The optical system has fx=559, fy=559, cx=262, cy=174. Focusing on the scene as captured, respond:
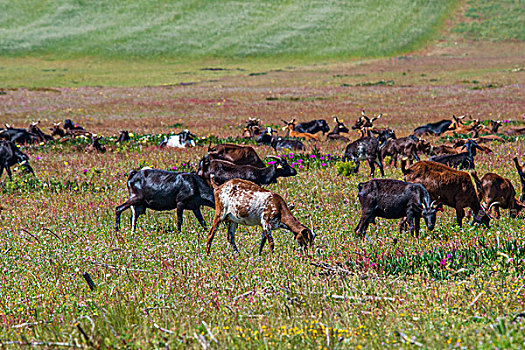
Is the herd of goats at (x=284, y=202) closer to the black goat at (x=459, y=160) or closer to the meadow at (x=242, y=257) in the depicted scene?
the black goat at (x=459, y=160)

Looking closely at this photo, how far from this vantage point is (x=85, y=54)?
331 ft

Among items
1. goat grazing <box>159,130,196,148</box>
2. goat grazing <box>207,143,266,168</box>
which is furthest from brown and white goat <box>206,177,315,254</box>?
goat grazing <box>159,130,196,148</box>

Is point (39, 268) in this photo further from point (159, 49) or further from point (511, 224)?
point (159, 49)

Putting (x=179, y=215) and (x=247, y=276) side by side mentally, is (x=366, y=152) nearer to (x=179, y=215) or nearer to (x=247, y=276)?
(x=179, y=215)

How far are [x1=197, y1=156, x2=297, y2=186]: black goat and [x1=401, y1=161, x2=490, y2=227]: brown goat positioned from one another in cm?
397

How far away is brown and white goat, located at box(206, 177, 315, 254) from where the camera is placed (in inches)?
334

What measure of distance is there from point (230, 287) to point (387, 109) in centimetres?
3184

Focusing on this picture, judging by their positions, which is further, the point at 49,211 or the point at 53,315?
the point at 49,211

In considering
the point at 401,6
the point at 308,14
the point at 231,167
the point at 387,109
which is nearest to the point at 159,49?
the point at 308,14

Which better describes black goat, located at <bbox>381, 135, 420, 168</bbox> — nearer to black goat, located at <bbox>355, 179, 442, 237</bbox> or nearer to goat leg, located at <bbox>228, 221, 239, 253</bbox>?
black goat, located at <bbox>355, 179, 442, 237</bbox>

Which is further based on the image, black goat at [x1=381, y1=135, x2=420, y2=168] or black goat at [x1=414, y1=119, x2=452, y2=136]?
black goat at [x1=414, y1=119, x2=452, y2=136]

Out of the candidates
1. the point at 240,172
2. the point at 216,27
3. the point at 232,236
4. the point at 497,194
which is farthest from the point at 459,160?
the point at 216,27

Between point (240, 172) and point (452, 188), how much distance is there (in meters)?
5.22

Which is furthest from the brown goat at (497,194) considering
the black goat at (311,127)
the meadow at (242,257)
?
the black goat at (311,127)
